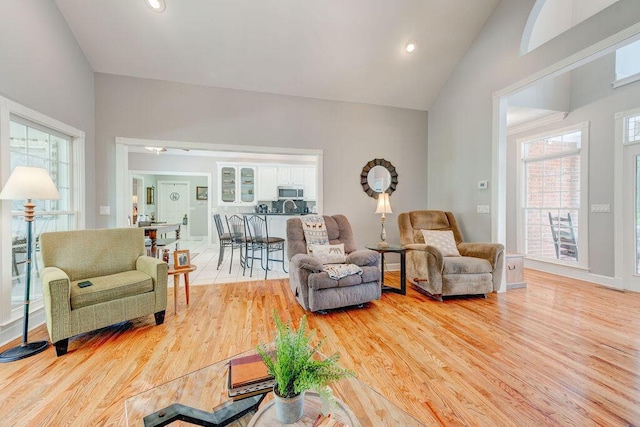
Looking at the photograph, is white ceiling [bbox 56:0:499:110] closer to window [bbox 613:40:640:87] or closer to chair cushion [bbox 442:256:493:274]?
window [bbox 613:40:640:87]

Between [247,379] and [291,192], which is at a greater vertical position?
[291,192]

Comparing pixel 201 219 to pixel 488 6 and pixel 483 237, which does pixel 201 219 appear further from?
pixel 488 6

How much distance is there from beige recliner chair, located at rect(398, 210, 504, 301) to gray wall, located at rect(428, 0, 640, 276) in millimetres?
435

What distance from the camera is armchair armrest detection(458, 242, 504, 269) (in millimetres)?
3535

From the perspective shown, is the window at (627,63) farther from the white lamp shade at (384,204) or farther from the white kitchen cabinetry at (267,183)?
the white kitchen cabinetry at (267,183)

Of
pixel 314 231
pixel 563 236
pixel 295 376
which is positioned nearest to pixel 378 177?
pixel 314 231

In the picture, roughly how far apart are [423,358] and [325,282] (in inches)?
45.4

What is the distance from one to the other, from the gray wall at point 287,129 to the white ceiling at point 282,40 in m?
0.19

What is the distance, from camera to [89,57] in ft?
11.5

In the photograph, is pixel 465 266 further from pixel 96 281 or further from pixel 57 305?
pixel 57 305

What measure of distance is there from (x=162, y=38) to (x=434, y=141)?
432 centimetres

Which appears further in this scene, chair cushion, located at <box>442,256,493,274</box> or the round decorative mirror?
the round decorative mirror

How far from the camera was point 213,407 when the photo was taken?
1221 millimetres

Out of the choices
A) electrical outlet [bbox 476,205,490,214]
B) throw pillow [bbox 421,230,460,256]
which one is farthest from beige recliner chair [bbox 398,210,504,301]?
electrical outlet [bbox 476,205,490,214]
